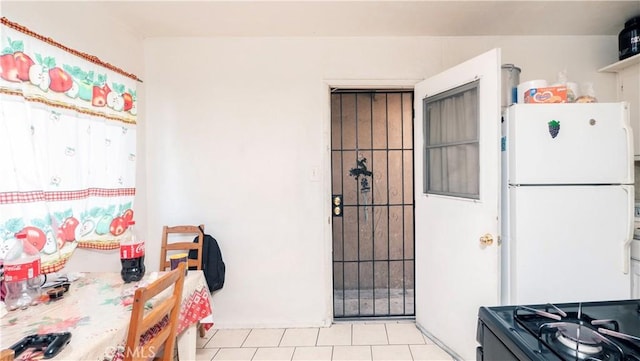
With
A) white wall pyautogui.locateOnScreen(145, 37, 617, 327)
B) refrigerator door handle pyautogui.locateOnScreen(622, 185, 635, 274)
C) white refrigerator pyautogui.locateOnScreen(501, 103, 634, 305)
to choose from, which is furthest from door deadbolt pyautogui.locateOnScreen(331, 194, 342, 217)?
refrigerator door handle pyautogui.locateOnScreen(622, 185, 635, 274)

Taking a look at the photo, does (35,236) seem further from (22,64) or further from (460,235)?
(460,235)

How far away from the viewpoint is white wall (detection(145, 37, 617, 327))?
7.93ft

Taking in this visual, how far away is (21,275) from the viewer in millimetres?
1267

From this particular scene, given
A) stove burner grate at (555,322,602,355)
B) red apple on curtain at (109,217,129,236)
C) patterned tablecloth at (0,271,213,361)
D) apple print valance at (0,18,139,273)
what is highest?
apple print valance at (0,18,139,273)

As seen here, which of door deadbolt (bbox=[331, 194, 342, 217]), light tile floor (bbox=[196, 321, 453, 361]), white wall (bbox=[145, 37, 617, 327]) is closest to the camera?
light tile floor (bbox=[196, 321, 453, 361])

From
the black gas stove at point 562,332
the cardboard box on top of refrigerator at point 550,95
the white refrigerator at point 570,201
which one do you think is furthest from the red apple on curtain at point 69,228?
the cardboard box on top of refrigerator at point 550,95

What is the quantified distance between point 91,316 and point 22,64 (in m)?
1.22

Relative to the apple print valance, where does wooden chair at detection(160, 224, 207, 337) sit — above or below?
below

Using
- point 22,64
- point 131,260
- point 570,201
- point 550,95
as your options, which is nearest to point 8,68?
point 22,64

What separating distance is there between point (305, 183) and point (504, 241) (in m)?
1.46

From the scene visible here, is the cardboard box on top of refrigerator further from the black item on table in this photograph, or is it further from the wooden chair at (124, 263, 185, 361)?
the black item on table

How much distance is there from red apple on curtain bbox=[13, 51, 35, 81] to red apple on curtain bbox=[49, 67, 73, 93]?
116 mm

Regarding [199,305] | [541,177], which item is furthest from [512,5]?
[199,305]

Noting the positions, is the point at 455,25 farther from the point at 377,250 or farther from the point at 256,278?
the point at 256,278
